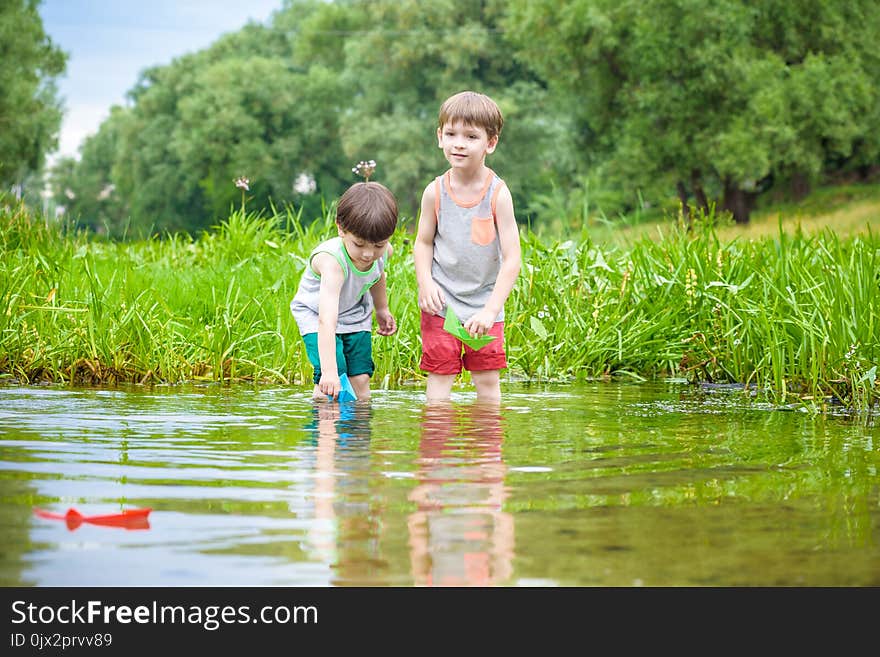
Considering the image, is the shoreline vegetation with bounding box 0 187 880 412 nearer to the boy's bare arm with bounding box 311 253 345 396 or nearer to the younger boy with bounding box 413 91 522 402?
the younger boy with bounding box 413 91 522 402

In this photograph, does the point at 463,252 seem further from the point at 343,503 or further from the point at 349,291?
the point at 343,503

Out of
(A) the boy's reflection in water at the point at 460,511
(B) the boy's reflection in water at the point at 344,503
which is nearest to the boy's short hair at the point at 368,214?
(B) the boy's reflection in water at the point at 344,503

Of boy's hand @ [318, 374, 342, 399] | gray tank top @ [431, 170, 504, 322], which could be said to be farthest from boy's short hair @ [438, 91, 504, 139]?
boy's hand @ [318, 374, 342, 399]

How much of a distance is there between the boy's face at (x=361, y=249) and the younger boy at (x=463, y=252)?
239 mm

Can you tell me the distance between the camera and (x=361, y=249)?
5.04m

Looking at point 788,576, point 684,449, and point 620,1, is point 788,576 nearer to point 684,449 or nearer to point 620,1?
point 684,449

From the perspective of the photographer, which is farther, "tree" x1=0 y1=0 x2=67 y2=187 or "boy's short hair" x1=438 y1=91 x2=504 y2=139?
"tree" x1=0 y1=0 x2=67 y2=187

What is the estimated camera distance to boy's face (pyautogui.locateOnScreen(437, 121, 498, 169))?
5.02m

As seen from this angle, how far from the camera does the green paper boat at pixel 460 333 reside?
5.18 m

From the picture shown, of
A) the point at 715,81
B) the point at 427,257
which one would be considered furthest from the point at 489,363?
the point at 715,81

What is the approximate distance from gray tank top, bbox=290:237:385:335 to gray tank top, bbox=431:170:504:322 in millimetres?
321

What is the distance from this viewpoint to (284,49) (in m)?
77.1

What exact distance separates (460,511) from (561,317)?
478 cm
